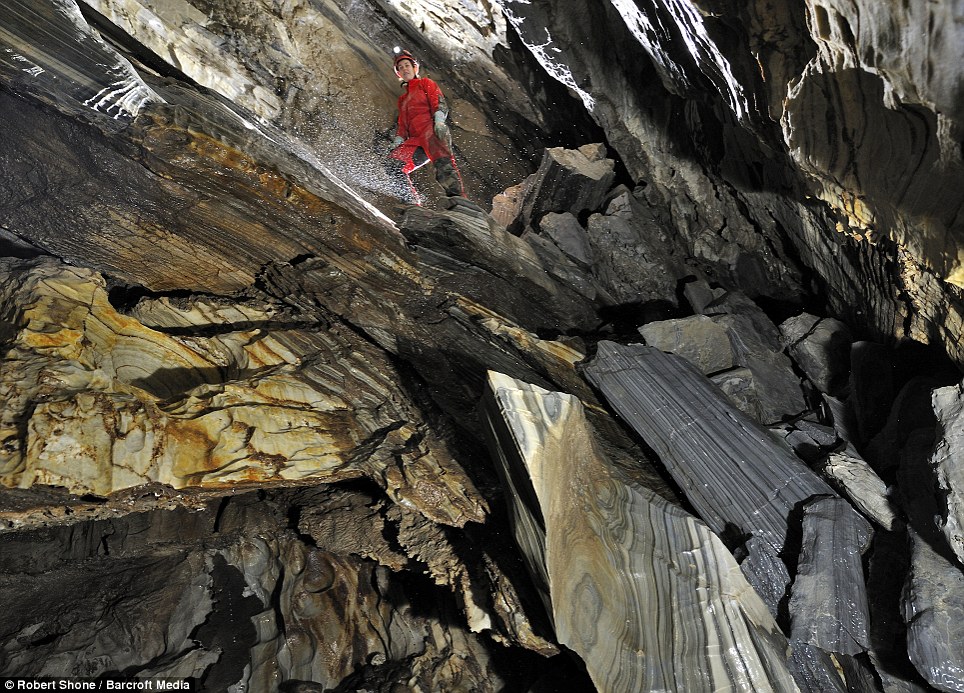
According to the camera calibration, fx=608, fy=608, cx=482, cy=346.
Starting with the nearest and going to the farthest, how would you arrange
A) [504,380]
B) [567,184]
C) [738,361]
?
[504,380]
[738,361]
[567,184]

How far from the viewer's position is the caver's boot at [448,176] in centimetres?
594

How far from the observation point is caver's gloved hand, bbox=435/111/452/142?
567cm

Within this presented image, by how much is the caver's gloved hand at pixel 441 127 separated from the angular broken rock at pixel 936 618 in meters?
4.85

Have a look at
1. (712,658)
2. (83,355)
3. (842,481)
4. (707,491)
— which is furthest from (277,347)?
(842,481)

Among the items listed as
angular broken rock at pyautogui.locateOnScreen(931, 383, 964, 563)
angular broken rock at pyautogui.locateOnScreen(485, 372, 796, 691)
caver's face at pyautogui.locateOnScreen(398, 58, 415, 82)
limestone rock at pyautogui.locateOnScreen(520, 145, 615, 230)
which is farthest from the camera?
caver's face at pyautogui.locateOnScreen(398, 58, 415, 82)

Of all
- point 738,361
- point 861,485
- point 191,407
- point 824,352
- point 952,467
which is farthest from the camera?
point 738,361

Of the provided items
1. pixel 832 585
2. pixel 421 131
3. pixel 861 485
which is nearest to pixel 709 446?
pixel 861 485

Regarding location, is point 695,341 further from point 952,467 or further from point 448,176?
point 448,176

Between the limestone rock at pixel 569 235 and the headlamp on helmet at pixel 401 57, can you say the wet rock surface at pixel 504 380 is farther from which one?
the headlamp on helmet at pixel 401 57

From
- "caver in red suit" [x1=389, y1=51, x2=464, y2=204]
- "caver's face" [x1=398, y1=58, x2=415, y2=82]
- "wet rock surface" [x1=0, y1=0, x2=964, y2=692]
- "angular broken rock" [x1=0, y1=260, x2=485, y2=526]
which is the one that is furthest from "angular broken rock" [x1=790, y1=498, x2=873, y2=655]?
"caver's face" [x1=398, y1=58, x2=415, y2=82]

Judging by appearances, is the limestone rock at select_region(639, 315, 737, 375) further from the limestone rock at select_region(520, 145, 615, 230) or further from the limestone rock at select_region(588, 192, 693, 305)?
the limestone rock at select_region(520, 145, 615, 230)

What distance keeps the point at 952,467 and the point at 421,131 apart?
192 inches

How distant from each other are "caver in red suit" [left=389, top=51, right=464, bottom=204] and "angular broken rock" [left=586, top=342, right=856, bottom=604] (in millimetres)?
3042

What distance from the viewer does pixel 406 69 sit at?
5895 mm
